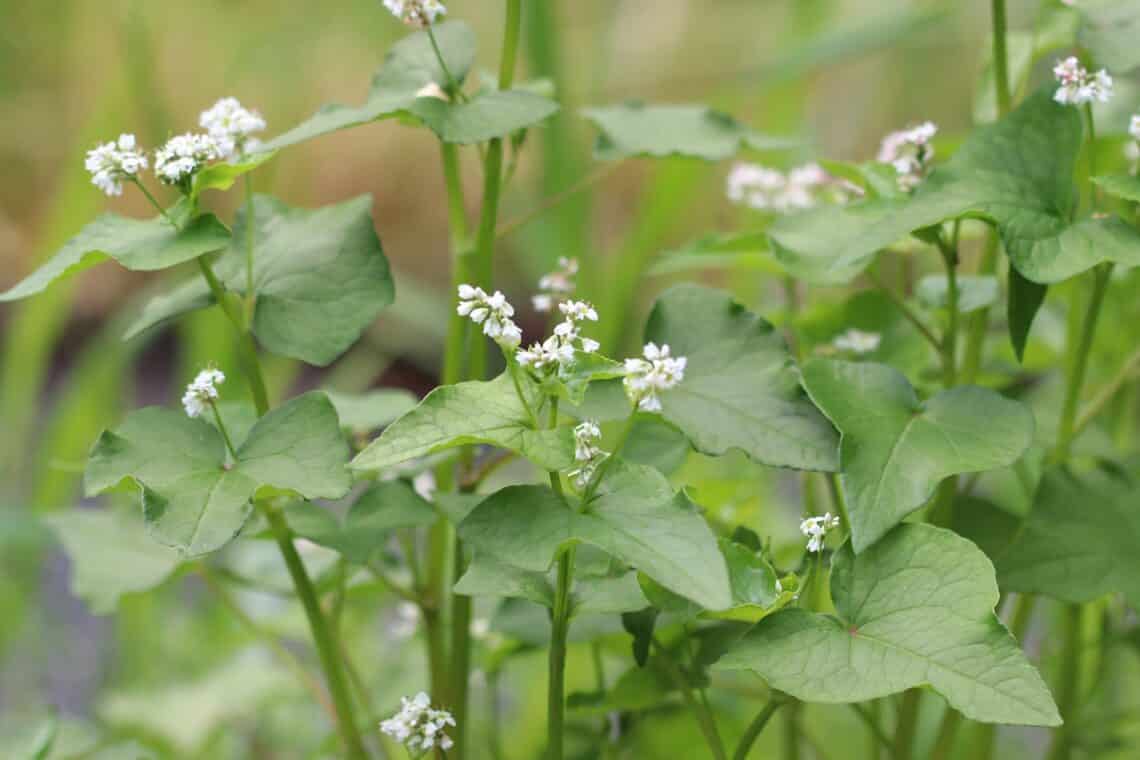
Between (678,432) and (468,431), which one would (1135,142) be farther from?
(468,431)

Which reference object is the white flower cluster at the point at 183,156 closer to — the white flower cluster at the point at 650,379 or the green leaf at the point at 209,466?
the green leaf at the point at 209,466

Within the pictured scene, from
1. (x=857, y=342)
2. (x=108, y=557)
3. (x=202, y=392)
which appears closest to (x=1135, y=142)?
(x=857, y=342)

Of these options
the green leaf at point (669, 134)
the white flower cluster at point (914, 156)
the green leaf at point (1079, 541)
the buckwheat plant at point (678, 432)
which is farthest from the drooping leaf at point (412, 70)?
the green leaf at point (1079, 541)

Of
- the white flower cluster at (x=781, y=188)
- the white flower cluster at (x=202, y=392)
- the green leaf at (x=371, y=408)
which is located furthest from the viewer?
the white flower cluster at (x=781, y=188)

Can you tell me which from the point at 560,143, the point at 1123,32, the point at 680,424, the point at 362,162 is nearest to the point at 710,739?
the point at 680,424

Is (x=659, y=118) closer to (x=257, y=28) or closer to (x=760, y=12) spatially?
(x=257, y=28)

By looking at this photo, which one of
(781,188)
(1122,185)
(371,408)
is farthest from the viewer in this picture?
(781,188)
